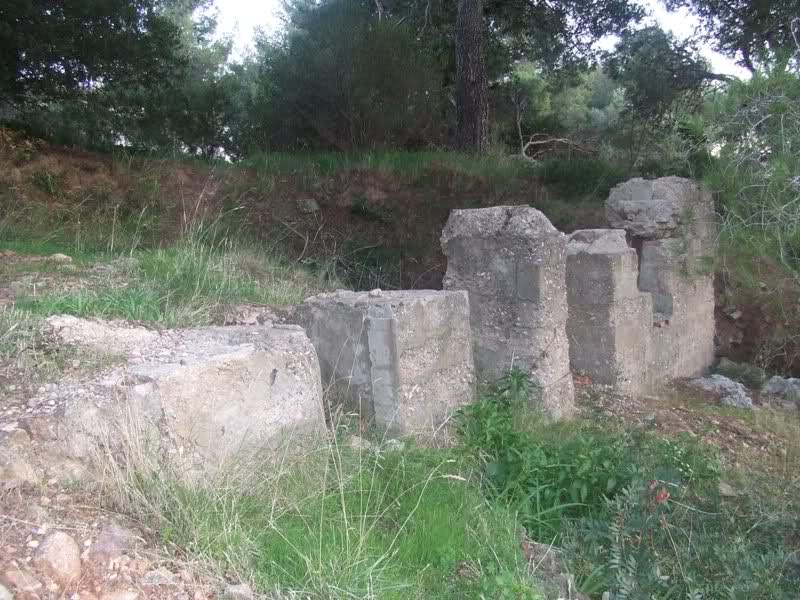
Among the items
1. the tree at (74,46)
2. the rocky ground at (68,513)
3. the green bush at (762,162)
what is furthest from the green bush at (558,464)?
the tree at (74,46)

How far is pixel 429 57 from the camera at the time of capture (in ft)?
36.5

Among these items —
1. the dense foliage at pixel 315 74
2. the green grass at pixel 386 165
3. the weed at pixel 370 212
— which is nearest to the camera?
the dense foliage at pixel 315 74

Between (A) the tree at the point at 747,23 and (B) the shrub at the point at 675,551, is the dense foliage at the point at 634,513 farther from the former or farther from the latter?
(A) the tree at the point at 747,23

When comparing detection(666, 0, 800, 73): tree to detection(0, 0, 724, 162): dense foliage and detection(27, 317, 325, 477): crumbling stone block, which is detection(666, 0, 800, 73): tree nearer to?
detection(0, 0, 724, 162): dense foliage

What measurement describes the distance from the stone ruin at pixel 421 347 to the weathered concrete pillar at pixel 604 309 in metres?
0.01

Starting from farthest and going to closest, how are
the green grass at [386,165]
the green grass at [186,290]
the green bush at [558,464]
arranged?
the green grass at [386,165] < the green grass at [186,290] < the green bush at [558,464]

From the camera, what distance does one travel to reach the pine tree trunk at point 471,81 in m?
10.1

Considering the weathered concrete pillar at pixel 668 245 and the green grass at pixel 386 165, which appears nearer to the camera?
the weathered concrete pillar at pixel 668 245

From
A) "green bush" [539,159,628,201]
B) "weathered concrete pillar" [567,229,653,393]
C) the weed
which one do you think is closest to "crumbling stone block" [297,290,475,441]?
"weathered concrete pillar" [567,229,653,393]

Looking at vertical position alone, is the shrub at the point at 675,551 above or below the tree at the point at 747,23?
below

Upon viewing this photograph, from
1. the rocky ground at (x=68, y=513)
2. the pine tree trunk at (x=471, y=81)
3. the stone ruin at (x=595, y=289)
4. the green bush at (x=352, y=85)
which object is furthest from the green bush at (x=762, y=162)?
the green bush at (x=352, y=85)

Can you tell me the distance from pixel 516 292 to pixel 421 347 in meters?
1.18

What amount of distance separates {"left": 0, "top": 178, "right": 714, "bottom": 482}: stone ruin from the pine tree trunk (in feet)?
12.3

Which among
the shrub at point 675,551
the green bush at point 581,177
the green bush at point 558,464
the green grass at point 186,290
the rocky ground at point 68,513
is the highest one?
the green bush at point 581,177
